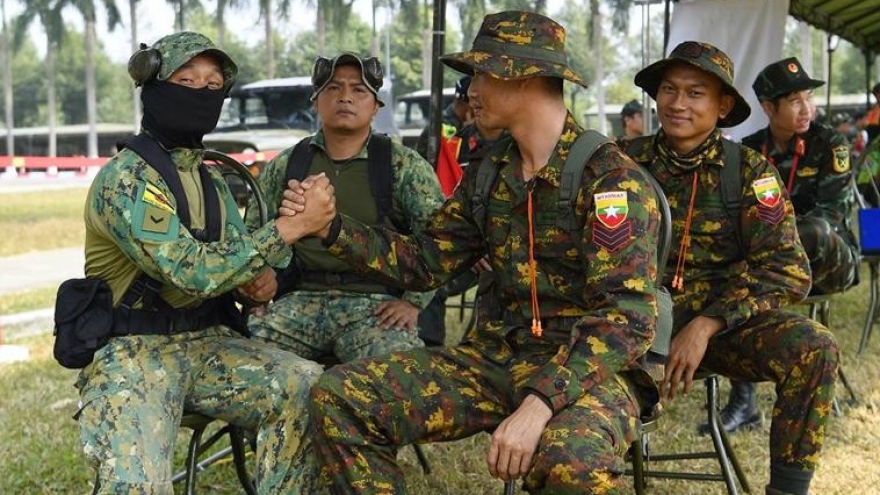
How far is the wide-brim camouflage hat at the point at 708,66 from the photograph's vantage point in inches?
130

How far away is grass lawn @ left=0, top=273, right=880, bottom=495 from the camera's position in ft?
13.0

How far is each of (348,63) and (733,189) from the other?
1.46 metres

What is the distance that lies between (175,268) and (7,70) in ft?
135

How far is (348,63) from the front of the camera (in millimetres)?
3715

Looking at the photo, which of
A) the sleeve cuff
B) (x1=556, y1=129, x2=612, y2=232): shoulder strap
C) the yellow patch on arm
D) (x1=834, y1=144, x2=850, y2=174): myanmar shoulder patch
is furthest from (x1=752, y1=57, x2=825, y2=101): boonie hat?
the yellow patch on arm

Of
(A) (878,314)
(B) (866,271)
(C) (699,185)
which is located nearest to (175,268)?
(C) (699,185)

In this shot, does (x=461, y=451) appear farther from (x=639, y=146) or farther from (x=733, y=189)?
(x=733, y=189)

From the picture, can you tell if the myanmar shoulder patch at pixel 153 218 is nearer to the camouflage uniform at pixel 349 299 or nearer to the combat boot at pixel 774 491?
the camouflage uniform at pixel 349 299

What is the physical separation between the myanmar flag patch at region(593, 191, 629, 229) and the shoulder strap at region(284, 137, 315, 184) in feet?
4.97

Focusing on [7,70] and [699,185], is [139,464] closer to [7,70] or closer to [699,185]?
[699,185]

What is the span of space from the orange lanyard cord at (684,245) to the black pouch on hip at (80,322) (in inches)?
74.0

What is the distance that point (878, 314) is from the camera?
6.56m

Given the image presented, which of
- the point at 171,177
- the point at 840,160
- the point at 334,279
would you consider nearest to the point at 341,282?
the point at 334,279

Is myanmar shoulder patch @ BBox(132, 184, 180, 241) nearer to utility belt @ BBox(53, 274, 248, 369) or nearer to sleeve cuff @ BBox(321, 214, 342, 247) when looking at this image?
utility belt @ BBox(53, 274, 248, 369)
